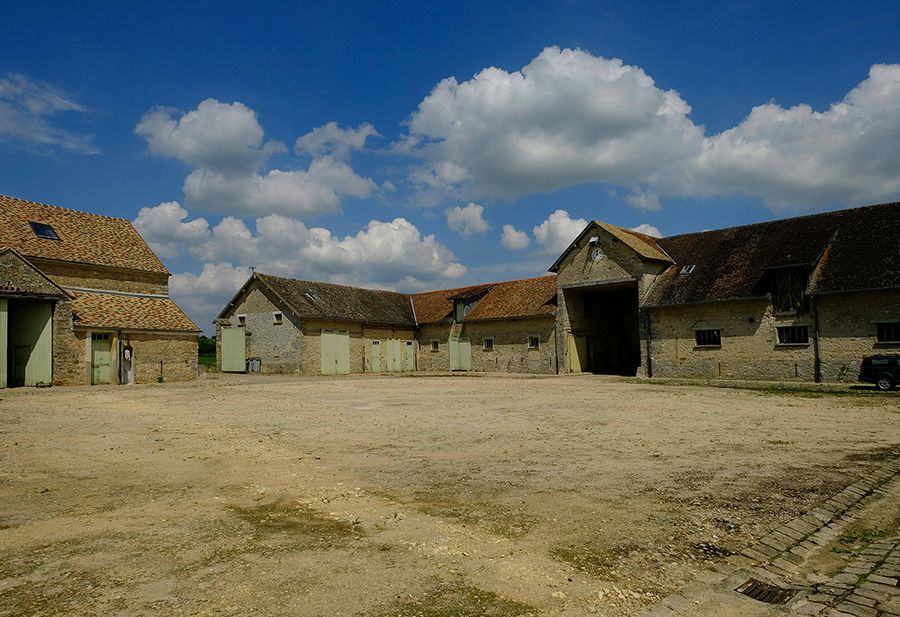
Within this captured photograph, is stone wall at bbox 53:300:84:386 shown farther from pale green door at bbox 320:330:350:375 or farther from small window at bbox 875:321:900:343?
small window at bbox 875:321:900:343

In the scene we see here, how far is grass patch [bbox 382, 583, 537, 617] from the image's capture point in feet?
11.4

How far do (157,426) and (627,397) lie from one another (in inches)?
518

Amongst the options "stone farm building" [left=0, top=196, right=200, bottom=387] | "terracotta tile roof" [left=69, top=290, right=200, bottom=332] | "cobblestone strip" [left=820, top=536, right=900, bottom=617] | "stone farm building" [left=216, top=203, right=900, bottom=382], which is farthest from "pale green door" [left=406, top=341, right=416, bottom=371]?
"cobblestone strip" [left=820, top=536, right=900, bottom=617]

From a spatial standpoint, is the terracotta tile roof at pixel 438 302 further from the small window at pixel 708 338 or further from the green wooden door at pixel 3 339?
the green wooden door at pixel 3 339

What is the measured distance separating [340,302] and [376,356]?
430cm

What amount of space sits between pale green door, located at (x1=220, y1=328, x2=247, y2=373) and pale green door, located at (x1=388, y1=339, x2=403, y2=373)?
30.5 feet

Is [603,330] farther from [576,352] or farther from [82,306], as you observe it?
[82,306]

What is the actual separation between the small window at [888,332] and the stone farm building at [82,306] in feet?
96.9

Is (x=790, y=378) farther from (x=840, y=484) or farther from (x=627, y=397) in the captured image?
(x=840, y=484)

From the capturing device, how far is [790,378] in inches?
888

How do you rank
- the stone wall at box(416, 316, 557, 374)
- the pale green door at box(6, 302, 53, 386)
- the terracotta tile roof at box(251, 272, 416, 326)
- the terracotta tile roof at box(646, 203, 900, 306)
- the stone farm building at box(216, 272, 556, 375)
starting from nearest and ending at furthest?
the terracotta tile roof at box(646, 203, 900, 306), the pale green door at box(6, 302, 53, 386), the stone wall at box(416, 316, 557, 374), the stone farm building at box(216, 272, 556, 375), the terracotta tile roof at box(251, 272, 416, 326)

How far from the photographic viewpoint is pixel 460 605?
3574 mm

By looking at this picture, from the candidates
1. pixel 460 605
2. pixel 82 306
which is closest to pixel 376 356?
pixel 82 306

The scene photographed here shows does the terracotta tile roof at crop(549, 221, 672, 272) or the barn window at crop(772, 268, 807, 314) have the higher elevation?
A: the terracotta tile roof at crop(549, 221, 672, 272)
